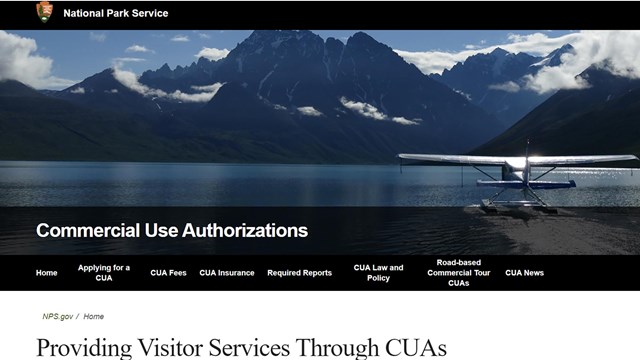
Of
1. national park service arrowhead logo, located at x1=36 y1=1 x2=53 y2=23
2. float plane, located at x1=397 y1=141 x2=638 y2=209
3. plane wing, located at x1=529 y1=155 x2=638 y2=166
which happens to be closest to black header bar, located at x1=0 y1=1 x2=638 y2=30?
national park service arrowhead logo, located at x1=36 y1=1 x2=53 y2=23

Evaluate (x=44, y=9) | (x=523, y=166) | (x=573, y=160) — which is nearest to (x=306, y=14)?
(x=44, y=9)

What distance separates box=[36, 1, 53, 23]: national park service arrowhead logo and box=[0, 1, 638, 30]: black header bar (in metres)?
0.15

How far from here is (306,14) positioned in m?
19.6

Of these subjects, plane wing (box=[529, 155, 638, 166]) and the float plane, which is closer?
A: the float plane

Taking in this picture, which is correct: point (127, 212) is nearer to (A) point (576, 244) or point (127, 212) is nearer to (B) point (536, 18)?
(A) point (576, 244)

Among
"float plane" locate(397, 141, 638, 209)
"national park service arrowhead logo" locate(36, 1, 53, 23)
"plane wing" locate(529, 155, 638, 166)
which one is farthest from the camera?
"plane wing" locate(529, 155, 638, 166)

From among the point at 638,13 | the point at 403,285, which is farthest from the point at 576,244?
the point at 403,285

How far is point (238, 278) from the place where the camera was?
16.9m

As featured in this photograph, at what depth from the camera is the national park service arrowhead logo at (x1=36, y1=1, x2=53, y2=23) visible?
63.6 feet

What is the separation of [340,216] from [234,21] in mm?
38336

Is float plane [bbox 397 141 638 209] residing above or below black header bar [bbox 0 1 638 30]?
above

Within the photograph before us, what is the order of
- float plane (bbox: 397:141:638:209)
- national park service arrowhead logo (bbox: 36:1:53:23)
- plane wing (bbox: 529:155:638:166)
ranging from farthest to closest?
plane wing (bbox: 529:155:638:166) → float plane (bbox: 397:141:638:209) → national park service arrowhead logo (bbox: 36:1:53:23)

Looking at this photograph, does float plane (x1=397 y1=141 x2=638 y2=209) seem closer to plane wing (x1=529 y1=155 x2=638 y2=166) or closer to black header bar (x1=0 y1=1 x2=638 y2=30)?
plane wing (x1=529 y1=155 x2=638 y2=166)

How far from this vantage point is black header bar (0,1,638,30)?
19.5m
